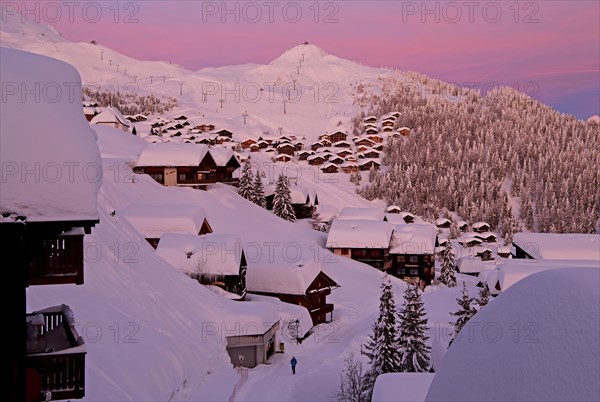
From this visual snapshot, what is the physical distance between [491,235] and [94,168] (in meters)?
97.3

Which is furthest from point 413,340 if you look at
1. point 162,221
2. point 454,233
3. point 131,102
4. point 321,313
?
point 131,102

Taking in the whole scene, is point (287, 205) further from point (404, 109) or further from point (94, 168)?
point (404, 109)

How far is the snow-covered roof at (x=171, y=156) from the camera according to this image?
6281 centimetres

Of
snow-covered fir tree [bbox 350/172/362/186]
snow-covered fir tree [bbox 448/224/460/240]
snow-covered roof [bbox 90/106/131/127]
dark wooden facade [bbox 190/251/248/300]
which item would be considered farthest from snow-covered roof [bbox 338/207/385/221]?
snow-covered roof [bbox 90/106/131/127]

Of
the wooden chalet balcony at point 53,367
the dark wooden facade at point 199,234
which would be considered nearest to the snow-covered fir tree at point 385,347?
A: the wooden chalet balcony at point 53,367

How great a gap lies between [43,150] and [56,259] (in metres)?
2.58

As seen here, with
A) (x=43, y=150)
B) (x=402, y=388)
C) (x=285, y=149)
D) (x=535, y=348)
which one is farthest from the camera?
→ (x=285, y=149)

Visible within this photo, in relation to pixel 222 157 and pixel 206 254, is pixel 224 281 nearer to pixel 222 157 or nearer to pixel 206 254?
pixel 206 254

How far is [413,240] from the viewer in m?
64.9

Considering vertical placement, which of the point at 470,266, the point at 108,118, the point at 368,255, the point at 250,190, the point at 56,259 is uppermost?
the point at 108,118

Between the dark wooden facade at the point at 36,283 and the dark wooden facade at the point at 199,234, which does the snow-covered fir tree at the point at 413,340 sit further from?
the dark wooden facade at the point at 199,234

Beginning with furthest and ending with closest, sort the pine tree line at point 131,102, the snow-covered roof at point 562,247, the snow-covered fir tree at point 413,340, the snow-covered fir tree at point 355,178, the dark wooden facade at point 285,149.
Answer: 1. the pine tree line at point 131,102
2. the dark wooden facade at point 285,149
3. the snow-covered fir tree at point 355,178
4. the snow-covered roof at point 562,247
5. the snow-covered fir tree at point 413,340

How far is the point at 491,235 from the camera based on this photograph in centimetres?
9750

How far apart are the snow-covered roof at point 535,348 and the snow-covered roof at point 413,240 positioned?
58.7 meters
